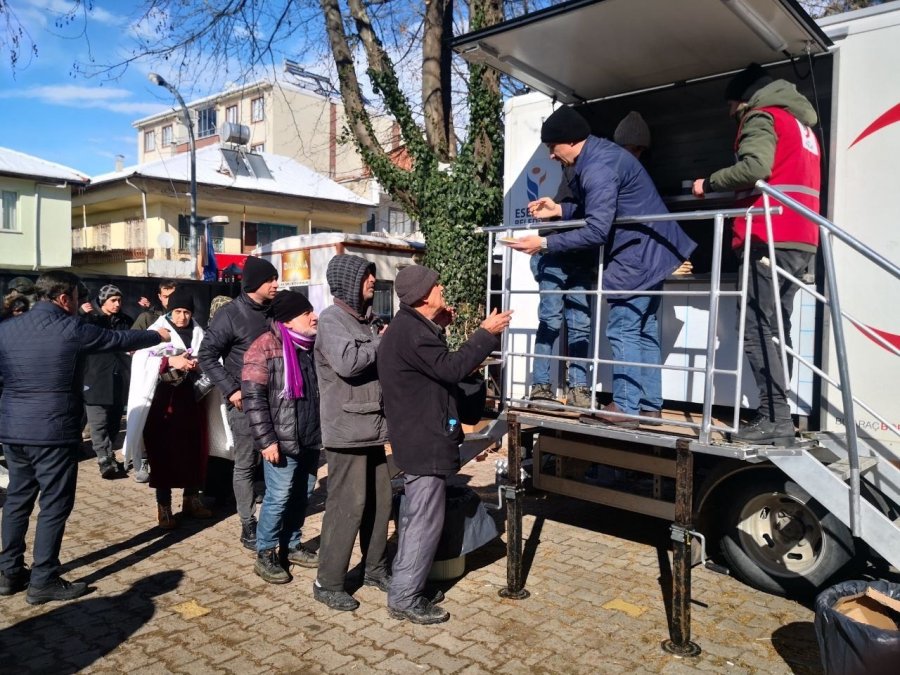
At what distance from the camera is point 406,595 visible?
400cm

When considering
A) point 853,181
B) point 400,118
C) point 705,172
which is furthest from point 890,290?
point 400,118

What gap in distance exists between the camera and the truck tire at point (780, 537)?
4020mm

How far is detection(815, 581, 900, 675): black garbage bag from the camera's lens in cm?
281

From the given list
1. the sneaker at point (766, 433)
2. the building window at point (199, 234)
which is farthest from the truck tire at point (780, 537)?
the building window at point (199, 234)

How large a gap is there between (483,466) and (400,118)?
5179mm

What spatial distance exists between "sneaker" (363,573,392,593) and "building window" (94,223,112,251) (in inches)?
1227

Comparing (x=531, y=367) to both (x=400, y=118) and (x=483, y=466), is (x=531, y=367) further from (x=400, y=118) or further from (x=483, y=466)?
(x=400, y=118)

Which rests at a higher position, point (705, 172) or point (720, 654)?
point (705, 172)

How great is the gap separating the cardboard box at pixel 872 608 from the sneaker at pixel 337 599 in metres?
2.47

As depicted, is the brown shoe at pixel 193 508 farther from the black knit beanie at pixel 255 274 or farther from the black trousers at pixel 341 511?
the black trousers at pixel 341 511

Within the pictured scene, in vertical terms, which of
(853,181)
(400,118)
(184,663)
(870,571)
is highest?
(400,118)

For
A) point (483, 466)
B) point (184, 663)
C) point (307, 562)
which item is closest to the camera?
point (184, 663)

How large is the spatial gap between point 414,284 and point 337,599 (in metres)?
1.85

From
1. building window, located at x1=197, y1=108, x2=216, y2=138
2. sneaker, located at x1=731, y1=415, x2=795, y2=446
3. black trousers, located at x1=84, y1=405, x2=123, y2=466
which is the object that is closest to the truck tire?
sneaker, located at x1=731, y1=415, x2=795, y2=446
